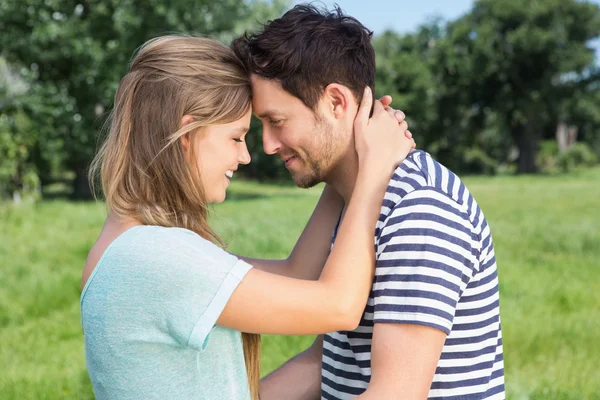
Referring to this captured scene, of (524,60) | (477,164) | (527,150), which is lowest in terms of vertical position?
(477,164)

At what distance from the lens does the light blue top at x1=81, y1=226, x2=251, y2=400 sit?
5.67 feet

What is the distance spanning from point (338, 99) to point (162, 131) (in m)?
0.71

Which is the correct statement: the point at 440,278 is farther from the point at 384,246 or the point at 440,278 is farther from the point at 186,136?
the point at 186,136

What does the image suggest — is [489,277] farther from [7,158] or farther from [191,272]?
[7,158]

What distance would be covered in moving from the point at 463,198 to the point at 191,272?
2.63 feet

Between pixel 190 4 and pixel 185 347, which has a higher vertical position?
pixel 190 4

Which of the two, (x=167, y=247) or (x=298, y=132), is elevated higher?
(x=298, y=132)

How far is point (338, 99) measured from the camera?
8.07 ft

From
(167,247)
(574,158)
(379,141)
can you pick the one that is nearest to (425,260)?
(379,141)

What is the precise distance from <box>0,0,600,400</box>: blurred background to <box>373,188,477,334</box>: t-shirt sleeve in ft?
2.98

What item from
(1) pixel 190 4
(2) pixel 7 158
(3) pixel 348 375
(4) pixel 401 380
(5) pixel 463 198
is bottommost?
(2) pixel 7 158

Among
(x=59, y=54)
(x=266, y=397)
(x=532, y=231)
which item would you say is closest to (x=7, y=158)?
(x=59, y=54)

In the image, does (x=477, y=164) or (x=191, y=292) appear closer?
(x=191, y=292)

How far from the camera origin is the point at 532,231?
40.9 ft
